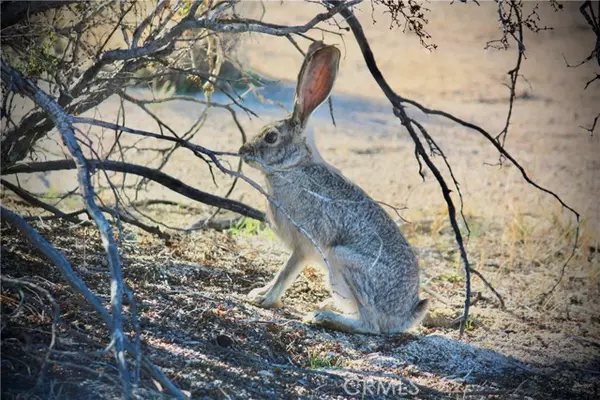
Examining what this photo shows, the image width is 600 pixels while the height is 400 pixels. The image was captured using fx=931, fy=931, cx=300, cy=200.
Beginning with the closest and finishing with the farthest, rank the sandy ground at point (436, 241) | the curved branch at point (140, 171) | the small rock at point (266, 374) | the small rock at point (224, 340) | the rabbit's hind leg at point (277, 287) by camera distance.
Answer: the small rock at point (266, 374) < the small rock at point (224, 340) < the sandy ground at point (436, 241) < the curved branch at point (140, 171) < the rabbit's hind leg at point (277, 287)

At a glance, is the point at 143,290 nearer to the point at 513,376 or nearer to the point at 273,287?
the point at 273,287

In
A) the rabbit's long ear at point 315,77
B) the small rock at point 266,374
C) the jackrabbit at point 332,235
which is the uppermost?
the rabbit's long ear at point 315,77

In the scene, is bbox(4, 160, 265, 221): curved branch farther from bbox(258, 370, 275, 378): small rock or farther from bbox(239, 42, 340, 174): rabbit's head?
bbox(258, 370, 275, 378): small rock

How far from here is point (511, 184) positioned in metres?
8.92

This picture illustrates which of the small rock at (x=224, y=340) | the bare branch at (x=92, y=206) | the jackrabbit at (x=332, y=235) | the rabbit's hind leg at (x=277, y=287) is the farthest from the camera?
the rabbit's hind leg at (x=277, y=287)

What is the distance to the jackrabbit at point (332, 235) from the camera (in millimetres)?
5133

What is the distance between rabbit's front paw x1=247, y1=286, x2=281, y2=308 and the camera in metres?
5.23

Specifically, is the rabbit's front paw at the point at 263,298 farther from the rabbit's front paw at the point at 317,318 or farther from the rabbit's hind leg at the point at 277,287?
the rabbit's front paw at the point at 317,318

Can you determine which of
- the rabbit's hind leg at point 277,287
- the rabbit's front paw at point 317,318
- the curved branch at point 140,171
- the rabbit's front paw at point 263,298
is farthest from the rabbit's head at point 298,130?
the rabbit's front paw at point 317,318

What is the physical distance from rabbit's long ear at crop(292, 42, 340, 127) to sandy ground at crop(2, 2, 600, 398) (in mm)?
415

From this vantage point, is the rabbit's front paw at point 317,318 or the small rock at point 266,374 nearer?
the small rock at point 266,374

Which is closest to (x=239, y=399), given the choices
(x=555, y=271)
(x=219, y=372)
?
(x=219, y=372)

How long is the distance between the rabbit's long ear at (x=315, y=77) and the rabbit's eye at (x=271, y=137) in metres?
0.17

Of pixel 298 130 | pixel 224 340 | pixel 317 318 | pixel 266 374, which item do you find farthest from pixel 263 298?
pixel 266 374
